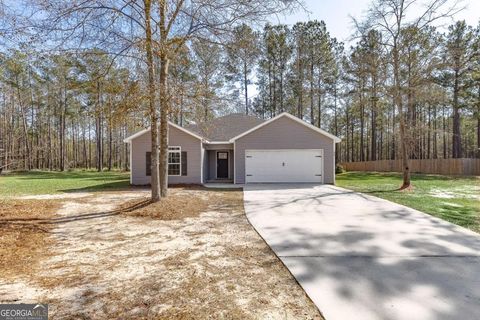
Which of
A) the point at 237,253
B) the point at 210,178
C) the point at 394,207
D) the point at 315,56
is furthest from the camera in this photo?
the point at 315,56

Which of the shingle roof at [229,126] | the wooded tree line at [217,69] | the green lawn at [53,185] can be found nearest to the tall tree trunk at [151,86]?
the wooded tree line at [217,69]

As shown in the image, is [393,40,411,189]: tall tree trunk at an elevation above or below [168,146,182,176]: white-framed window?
above

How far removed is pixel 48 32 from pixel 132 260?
226 inches

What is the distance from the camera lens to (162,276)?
355 centimetres

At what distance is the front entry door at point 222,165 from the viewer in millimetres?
18562

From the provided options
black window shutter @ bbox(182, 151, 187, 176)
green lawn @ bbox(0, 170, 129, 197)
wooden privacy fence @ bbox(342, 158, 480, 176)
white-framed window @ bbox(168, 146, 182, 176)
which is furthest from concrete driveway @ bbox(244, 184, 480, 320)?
wooden privacy fence @ bbox(342, 158, 480, 176)

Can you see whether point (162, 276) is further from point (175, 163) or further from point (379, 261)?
point (175, 163)

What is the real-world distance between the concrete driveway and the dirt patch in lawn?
1.11ft

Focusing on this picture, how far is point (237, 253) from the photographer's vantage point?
4.44 metres

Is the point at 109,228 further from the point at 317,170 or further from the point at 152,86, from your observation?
the point at 317,170

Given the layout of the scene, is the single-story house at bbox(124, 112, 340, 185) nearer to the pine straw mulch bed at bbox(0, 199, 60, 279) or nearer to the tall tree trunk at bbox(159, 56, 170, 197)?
the tall tree trunk at bbox(159, 56, 170, 197)

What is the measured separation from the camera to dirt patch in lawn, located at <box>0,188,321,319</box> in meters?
2.78

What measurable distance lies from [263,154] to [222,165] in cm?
387

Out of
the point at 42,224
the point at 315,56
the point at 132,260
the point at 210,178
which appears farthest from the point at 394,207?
the point at 315,56
